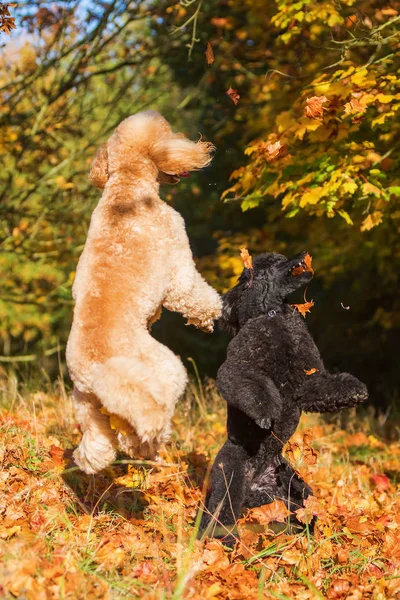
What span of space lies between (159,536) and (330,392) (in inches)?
49.1

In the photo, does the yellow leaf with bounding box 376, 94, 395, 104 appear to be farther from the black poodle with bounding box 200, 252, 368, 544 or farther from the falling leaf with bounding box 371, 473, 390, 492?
the falling leaf with bounding box 371, 473, 390, 492

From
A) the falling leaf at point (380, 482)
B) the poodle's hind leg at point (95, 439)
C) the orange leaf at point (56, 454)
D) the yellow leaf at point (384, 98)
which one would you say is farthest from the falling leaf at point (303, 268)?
the falling leaf at point (380, 482)

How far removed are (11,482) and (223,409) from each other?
Answer: 9.81 feet

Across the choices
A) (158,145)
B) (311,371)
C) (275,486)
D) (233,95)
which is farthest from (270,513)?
(233,95)

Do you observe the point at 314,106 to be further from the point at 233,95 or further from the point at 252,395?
the point at 252,395

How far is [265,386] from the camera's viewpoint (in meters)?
3.04

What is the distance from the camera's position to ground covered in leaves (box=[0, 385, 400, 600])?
8.82 ft

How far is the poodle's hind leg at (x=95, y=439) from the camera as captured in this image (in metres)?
2.52

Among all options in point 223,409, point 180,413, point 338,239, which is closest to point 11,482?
point 180,413

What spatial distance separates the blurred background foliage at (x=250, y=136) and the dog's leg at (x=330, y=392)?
117 cm

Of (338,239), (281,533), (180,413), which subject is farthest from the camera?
(338,239)

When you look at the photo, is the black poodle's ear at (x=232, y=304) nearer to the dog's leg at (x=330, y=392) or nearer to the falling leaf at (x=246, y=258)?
the falling leaf at (x=246, y=258)

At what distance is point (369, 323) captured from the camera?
398 inches

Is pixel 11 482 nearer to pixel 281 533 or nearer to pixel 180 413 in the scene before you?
pixel 281 533
